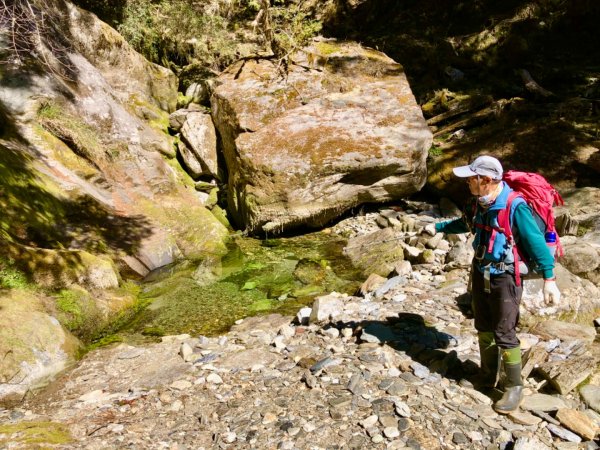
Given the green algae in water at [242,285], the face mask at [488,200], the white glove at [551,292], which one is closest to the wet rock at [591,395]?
the white glove at [551,292]

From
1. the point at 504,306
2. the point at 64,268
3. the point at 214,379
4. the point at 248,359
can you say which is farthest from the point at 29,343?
the point at 504,306

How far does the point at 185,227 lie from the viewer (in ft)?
32.2

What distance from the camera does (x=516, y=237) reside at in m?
3.48

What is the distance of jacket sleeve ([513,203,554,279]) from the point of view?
11.0ft

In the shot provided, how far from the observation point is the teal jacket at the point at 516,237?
3.35 meters

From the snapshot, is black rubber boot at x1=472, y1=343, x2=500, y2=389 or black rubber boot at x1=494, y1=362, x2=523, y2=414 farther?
black rubber boot at x1=472, y1=343, x2=500, y2=389

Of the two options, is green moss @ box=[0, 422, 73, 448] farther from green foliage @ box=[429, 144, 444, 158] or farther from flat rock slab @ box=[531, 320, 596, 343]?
green foliage @ box=[429, 144, 444, 158]

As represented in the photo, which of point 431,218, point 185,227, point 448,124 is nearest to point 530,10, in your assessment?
point 448,124

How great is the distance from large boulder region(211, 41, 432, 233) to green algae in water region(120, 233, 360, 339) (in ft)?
2.84

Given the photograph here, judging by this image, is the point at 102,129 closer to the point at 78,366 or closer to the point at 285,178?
the point at 285,178

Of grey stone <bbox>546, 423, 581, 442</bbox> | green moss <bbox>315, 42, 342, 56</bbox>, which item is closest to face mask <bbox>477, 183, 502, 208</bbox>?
grey stone <bbox>546, 423, 581, 442</bbox>

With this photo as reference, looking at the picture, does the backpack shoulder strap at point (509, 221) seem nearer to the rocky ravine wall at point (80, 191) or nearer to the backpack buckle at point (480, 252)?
the backpack buckle at point (480, 252)

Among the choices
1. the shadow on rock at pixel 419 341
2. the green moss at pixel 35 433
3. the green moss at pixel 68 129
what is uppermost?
the green moss at pixel 68 129

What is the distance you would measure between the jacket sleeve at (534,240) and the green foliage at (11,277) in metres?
6.27
